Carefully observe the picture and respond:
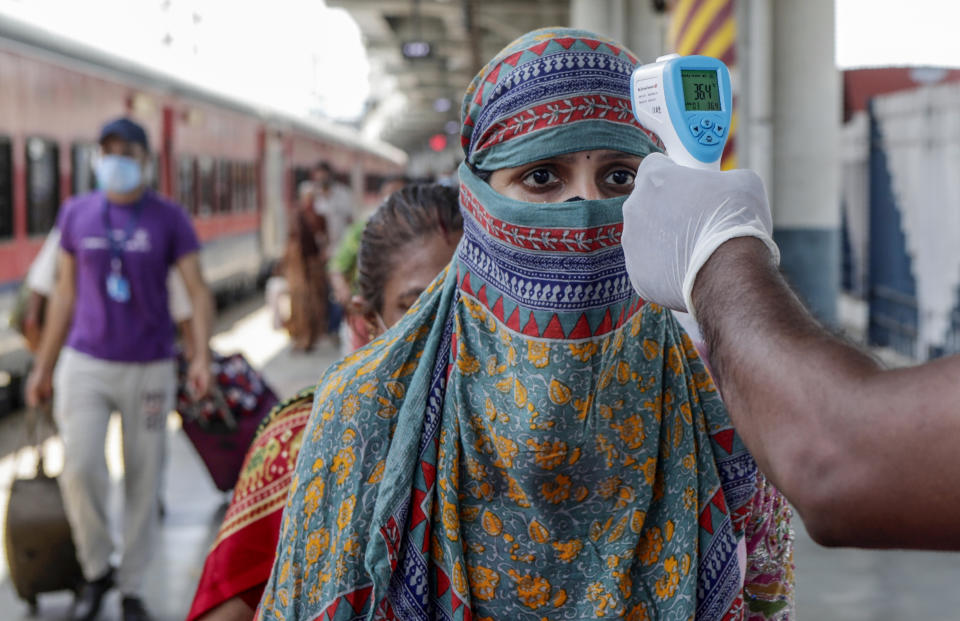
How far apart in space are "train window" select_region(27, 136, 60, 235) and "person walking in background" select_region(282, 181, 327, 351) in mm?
2628

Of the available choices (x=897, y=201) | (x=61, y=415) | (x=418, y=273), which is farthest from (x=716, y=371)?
(x=897, y=201)

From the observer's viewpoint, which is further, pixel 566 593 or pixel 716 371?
pixel 566 593

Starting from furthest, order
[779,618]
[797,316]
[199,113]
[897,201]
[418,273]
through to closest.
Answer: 1. [199,113]
2. [897,201]
3. [418,273]
4. [779,618]
5. [797,316]

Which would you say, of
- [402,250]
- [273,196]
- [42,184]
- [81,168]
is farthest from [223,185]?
[402,250]

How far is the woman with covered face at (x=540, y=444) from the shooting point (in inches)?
62.3

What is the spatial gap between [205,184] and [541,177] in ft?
46.6

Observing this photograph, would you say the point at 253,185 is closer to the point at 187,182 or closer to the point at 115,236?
the point at 187,182

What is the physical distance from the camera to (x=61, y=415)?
4590 mm

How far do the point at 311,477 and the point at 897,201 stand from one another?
369 inches

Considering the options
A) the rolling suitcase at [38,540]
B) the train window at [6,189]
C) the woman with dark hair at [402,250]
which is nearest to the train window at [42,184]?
the train window at [6,189]

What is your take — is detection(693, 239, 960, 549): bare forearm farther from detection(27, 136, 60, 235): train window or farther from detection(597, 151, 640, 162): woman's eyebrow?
detection(27, 136, 60, 235): train window

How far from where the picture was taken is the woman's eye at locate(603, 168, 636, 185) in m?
1.71

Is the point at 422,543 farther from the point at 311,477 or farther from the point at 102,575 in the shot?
the point at 102,575

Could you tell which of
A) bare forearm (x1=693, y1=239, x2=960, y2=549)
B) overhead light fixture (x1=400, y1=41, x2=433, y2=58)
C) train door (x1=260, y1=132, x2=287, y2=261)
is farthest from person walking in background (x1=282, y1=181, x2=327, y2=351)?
bare forearm (x1=693, y1=239, x2=960, y2=549)
